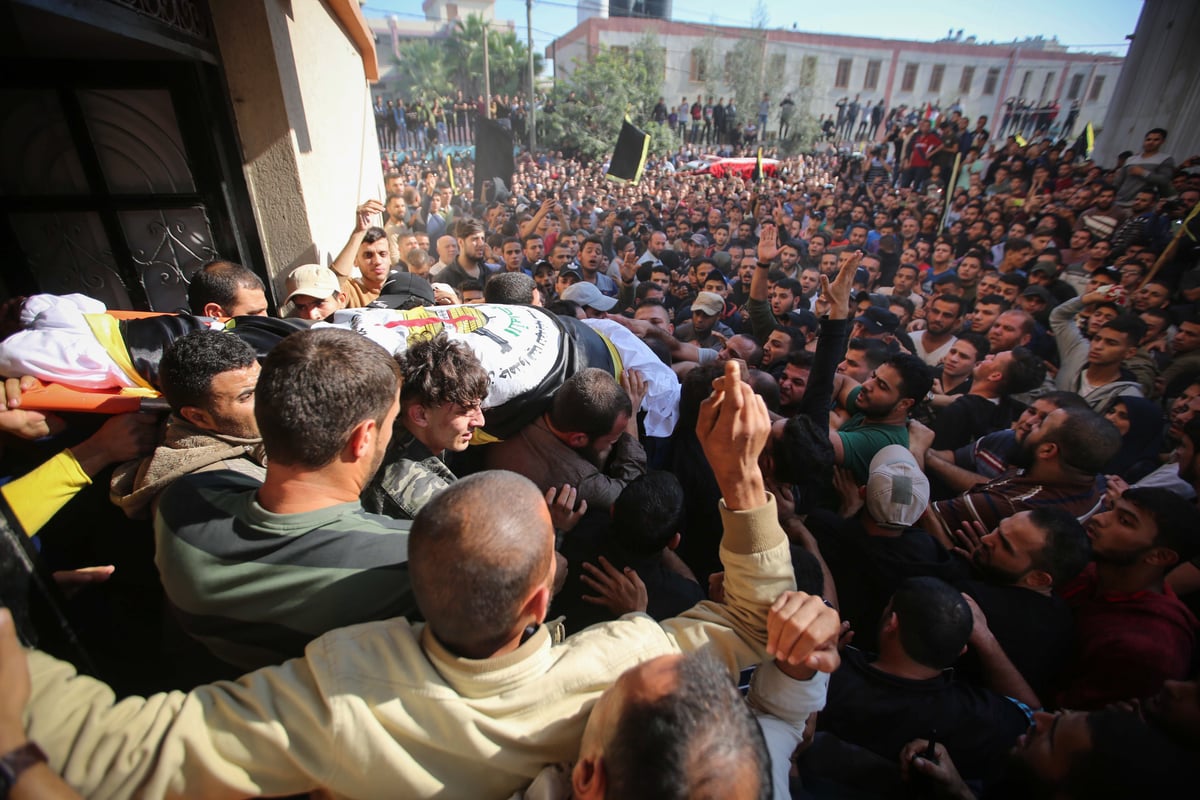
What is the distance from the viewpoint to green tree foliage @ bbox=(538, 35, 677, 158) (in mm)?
24984

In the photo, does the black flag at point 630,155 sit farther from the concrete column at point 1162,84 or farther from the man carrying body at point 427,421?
the concrete column at point 1162,84

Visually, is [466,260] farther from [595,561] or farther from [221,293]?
[595,561]

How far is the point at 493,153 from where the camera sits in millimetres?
9133

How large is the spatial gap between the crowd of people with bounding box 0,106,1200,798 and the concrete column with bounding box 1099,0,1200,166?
9.95 metres

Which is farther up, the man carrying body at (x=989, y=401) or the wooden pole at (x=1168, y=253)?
the wooden pole at (x=1168, y=253)

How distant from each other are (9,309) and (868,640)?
4.03 meters

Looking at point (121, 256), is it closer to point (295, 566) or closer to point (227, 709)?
point (295, 566)

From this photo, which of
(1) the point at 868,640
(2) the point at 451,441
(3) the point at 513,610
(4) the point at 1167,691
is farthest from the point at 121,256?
(4) the point at 1167,691

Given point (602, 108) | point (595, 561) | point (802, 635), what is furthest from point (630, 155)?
point (602, 108)

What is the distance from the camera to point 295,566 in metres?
1.24

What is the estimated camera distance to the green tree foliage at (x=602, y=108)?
82.0ft

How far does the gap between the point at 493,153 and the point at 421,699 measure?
9.52 meters

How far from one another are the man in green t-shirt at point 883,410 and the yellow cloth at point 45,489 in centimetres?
304

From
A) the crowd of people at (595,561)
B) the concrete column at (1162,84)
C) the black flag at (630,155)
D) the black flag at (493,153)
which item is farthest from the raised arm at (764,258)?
the concrete column at (1162,84)
